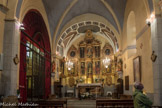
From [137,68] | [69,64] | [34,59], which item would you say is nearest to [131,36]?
[137,68]

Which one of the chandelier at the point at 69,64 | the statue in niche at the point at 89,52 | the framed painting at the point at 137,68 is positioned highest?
the statue in niche at the point at 89,52

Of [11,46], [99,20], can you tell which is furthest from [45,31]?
[11,46]

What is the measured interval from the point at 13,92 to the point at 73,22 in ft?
37.6

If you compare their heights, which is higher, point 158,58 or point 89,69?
point 158,58

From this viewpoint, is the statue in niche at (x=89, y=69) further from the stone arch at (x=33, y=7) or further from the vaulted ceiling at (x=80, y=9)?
the stone arch at (x=33, y=7)

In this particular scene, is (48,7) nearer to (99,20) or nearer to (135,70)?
(99,20)

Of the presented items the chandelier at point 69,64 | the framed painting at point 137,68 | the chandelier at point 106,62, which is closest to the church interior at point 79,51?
the framed painting at point 137,68

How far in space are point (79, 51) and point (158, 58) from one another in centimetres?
1543

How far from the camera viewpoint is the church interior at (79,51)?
8.35 m

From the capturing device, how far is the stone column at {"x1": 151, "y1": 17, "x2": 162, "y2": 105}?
763cm

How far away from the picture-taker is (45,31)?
15508mm

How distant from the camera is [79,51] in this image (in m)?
22.9

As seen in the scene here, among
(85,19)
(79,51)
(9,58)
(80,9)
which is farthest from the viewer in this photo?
(79,51)

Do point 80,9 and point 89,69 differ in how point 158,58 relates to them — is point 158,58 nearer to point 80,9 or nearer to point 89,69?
point 80,9
